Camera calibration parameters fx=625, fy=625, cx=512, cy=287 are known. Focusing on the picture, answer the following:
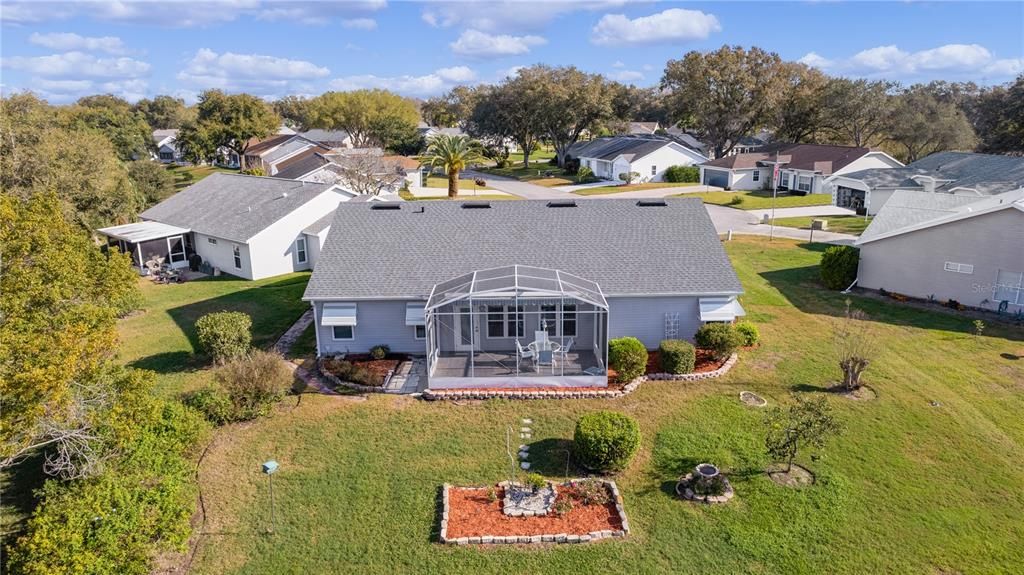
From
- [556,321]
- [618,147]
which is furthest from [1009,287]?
[618,147]

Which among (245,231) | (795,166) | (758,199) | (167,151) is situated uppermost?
(167,151)

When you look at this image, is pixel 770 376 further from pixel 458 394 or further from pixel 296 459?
pixel 296 459

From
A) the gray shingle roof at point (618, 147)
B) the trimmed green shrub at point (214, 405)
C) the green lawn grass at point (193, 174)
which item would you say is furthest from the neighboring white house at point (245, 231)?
the gray shingle roof at point (618, 147)

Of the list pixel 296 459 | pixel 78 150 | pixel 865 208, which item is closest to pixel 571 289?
pixel 296 459

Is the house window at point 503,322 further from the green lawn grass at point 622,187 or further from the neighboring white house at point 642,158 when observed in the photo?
the neighboring white house at point 642,158

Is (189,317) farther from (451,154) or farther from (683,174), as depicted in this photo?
(683,174)

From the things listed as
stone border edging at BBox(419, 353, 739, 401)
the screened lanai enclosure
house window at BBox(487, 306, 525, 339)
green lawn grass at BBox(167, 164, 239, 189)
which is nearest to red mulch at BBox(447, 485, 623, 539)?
stone border edging at BBox(419, 353, 739, 401)
